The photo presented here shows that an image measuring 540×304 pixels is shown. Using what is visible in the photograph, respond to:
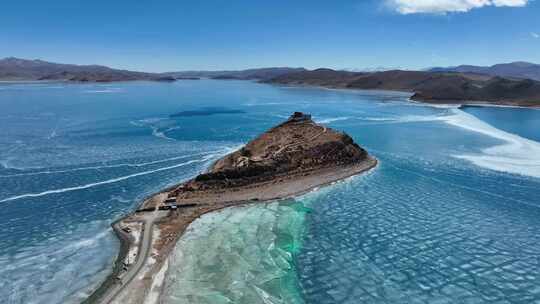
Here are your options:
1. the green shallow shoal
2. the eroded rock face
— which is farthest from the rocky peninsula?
the green shallow shoal

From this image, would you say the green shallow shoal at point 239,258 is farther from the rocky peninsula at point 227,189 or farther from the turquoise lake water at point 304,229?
the rocky peninsula at point 227,189

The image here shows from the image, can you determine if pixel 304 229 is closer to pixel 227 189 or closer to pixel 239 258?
pixel 239 258

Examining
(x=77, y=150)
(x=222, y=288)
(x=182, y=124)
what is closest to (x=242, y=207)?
(x=222, y=288)

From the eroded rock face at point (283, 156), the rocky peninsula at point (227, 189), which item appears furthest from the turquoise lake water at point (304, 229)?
the eroded rock face at point (283, 156)

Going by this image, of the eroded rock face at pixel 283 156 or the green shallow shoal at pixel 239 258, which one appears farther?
the eroded rock face at pixel 283 156

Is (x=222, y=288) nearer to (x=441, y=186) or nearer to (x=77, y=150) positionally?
(x=441, y=186)

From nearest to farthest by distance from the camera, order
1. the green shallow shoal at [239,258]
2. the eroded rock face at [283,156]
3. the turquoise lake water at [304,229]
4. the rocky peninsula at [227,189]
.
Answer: the green shallow shoal at [239,258] → the turquoise lake water at [304,229] → the rocky peninsula at [227,189] → the eroded rock face at [283,156]
